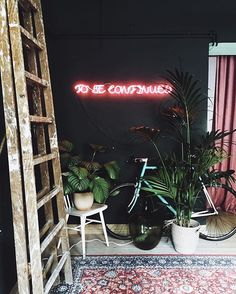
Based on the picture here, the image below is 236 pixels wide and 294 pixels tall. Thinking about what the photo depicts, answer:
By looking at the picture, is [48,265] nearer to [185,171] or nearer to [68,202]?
[68,202]

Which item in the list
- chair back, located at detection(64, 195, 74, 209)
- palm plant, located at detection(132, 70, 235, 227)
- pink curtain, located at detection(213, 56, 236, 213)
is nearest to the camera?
palm plant, located at detection(132, 70, 235, 227)

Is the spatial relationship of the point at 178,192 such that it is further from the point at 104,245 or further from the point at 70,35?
the point at 70,35

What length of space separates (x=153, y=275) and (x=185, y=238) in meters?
0.52

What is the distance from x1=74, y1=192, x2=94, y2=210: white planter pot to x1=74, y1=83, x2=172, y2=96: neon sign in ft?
4.06

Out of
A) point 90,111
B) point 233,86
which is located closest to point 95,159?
point 90,111

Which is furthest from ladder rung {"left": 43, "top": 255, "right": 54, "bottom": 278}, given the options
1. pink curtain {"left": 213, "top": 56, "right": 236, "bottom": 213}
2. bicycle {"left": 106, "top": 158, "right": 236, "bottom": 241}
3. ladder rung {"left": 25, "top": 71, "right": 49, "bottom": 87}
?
pink curtain {"left": 213, "top": 56, "right": 236, "bottom": 213}

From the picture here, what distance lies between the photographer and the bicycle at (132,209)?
2.87 m

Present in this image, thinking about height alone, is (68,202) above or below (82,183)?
below

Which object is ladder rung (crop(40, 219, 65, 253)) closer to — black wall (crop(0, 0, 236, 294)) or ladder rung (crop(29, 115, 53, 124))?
ladder rung (crop(29, 115, 53, 124))

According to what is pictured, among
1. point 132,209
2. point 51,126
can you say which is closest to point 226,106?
point 132,209

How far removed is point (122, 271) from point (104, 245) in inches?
21.0

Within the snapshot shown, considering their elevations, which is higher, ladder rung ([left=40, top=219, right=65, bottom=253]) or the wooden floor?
ladder rung ([left=40, top=219, right=65, bottom=253])

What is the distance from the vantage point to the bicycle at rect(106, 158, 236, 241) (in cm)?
287

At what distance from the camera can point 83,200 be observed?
8.43 ft
